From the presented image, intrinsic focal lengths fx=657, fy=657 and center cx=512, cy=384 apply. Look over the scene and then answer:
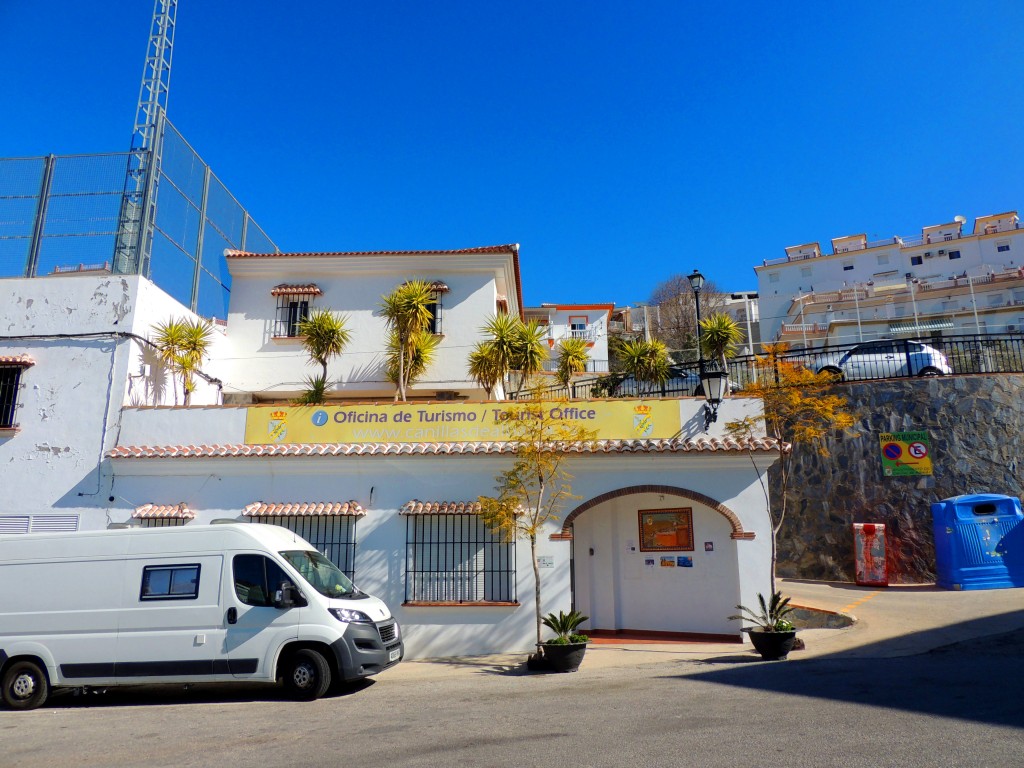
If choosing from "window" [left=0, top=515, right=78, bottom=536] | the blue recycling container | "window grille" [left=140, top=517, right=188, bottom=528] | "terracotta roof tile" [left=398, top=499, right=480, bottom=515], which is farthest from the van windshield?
the blue recycling container

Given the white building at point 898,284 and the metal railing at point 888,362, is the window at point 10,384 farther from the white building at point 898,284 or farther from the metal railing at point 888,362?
the white building at point 898,284

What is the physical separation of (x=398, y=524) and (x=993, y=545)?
1329 cm

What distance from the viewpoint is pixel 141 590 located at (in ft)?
28.8

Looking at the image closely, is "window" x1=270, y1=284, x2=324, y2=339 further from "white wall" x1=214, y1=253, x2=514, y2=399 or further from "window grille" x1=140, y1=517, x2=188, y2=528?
"window grille" x1=140, y1=517, x2=188, y2=528

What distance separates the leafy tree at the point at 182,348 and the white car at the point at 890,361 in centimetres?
1663

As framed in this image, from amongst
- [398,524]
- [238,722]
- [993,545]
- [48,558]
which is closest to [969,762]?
[238,722]

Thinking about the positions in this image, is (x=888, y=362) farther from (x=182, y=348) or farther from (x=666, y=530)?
(x=182, y=348)

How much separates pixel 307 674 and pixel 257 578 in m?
1.39

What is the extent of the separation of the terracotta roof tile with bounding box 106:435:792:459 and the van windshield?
287 centimetres

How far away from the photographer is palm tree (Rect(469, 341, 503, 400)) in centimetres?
1706

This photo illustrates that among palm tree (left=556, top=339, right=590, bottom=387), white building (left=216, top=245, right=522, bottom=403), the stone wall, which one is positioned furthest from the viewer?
white building (left=216, top=245, right=522, bottom=403)

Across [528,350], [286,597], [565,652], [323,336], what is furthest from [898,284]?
[286,597]

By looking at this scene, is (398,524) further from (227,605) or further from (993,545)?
(993,545)

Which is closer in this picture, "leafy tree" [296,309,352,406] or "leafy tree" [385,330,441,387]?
"leafy tree" [385,330,441,387]
